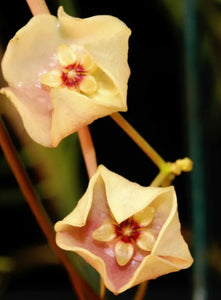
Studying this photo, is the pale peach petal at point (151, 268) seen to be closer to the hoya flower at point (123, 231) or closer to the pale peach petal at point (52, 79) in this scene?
the hoya flower at point (123, 231)

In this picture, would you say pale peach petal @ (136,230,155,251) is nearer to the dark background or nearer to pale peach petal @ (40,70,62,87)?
pale peach petal @ (40,70,62,87)

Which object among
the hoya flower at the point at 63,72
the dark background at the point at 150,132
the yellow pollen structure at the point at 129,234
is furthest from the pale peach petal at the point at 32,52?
the dark background at the point at 150,132

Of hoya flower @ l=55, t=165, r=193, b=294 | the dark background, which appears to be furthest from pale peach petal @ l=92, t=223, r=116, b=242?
the dark background

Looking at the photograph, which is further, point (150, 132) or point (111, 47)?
point (150, 132)

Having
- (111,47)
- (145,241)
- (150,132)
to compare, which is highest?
(111,47)

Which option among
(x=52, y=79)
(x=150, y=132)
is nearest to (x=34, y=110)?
(x=52, y=79)

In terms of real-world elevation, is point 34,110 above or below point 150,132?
above

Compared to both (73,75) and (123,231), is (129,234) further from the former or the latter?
(73,75)
